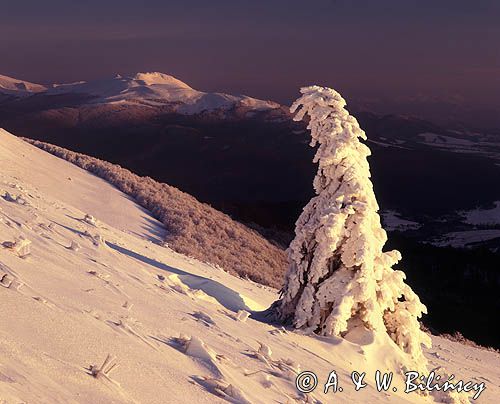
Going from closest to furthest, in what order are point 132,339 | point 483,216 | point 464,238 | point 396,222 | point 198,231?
point 132,339, point 198,231, point 464,238, point 396,222, point 483,216

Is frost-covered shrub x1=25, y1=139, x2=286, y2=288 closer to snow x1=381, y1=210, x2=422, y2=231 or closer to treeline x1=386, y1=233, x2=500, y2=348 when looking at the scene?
treeline x1=386, y1=233, x2=500, y2=348

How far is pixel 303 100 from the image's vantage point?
10.6 metres

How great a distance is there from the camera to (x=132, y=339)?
5566 mm

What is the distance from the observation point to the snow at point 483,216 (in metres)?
114

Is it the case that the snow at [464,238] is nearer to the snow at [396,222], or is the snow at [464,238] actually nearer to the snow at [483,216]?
the snow at [396,222]

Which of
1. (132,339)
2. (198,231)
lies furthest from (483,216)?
(132,339)

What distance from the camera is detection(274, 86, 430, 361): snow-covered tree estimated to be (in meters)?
9.73

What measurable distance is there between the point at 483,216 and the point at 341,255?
391 feet

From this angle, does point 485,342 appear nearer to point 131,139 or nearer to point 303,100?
point 303,100

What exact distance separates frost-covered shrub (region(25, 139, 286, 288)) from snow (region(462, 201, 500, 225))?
3698 inches

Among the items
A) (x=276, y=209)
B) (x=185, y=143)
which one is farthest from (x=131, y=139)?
(x=276, y=209)

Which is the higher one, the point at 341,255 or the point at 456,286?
the point at 341,255

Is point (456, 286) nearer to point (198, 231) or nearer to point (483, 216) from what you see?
point (198, 231)

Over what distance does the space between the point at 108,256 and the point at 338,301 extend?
3649mm
